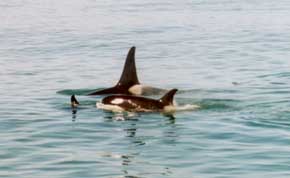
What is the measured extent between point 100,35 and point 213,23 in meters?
7.31

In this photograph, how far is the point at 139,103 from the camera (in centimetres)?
1819

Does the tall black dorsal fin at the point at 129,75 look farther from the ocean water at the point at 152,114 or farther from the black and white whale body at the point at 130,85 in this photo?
the ocean water at the point at 152,114

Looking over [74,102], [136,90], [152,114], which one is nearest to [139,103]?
[152,114]

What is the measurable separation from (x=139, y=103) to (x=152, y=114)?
1.83 feet

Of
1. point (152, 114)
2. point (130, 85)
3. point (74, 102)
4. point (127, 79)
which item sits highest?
point (127, 79)

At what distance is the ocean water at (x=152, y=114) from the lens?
13.4 metres

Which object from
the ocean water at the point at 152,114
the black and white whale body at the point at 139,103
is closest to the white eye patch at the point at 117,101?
the black and white whale body at the point at 139,103

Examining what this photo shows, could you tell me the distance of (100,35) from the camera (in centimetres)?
4266

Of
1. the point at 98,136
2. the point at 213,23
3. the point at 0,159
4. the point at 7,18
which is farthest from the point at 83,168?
the point at 7,18

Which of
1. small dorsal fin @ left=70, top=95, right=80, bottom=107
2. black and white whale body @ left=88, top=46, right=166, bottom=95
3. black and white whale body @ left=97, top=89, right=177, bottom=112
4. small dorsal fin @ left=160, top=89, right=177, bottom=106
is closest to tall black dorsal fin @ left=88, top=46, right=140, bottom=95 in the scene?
black and white whale body @ left=88, top=46, right=166, bottom=95

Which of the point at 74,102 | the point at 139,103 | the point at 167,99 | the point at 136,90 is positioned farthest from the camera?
the point at 136,90

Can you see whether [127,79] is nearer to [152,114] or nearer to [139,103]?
[139,103]

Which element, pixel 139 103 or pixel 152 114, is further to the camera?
pixel 139 103

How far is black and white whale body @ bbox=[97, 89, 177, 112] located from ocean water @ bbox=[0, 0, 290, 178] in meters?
0.32
